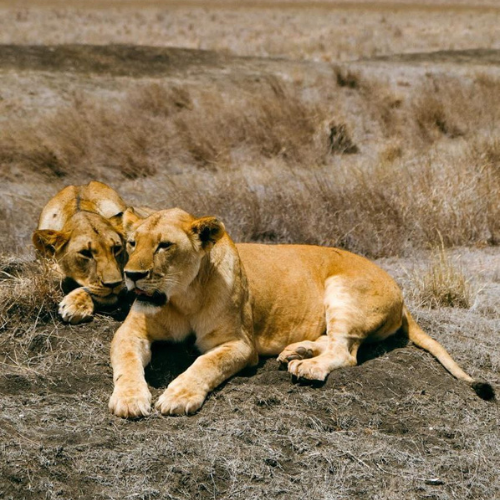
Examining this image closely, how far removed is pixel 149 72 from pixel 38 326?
39.2ft

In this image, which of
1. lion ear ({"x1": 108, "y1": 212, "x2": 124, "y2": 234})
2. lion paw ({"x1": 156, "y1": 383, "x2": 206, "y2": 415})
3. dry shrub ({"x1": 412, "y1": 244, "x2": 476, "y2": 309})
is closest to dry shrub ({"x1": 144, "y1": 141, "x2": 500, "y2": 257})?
dry shrub ({"x1": 412, "y1": 244, "x2": 476, "y2": 309})

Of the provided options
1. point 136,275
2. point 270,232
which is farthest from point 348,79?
point 136,275

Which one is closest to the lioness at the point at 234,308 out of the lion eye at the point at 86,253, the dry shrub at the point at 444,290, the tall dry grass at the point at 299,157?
the lion eye at the point at 86,253

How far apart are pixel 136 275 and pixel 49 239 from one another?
58.8 inches

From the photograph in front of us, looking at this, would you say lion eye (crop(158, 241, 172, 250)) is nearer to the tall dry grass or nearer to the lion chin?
the lion chin

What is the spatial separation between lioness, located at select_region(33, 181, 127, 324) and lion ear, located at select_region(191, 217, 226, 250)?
3.04ft

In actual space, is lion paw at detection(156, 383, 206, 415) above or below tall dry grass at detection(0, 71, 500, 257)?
above

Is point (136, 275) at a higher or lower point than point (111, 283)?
higher

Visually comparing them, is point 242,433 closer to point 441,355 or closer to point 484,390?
point 484,390

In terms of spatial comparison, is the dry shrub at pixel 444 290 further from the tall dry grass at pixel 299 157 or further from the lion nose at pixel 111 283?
the lion nose at pixel 111 283

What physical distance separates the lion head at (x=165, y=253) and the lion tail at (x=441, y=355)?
5.87 ft

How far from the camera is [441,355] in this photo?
5395mm

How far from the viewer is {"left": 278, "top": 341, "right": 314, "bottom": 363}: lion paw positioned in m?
5.09

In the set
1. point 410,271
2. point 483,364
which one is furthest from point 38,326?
point 410,271
